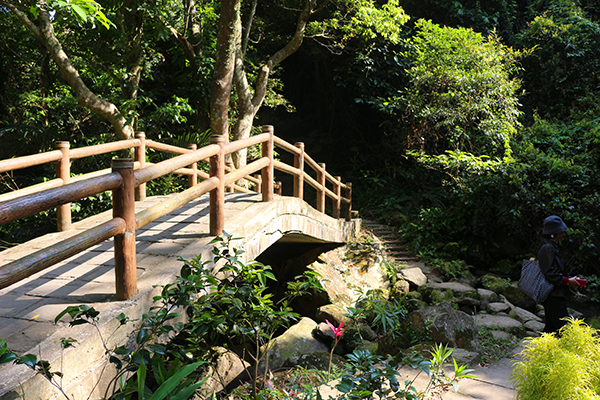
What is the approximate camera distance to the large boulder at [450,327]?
446 cm

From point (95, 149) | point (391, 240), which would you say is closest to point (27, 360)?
point (95, 149)

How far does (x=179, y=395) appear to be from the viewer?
1909mm

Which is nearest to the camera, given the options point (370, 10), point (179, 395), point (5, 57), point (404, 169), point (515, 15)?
point (179, 395)

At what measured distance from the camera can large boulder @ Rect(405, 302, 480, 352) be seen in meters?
4.46

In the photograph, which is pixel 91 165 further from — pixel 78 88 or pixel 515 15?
pixel 515 15

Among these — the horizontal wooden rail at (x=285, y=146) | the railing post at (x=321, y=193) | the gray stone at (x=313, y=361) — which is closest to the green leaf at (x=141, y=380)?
the gray stone at (x=313, y=361)

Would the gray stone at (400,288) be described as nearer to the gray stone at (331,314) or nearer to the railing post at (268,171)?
the gray stone at (331,314)

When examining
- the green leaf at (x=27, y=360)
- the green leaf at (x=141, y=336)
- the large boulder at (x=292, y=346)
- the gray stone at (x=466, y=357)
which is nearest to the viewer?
the green leaf at (x=27, y=360)

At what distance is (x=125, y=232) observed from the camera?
2.59m

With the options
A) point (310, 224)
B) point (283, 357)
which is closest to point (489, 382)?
point (283, 357)

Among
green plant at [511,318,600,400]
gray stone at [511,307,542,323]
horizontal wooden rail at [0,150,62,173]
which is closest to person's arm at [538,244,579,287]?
green plant at [511,318,600,400]

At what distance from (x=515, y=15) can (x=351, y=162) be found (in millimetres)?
6798

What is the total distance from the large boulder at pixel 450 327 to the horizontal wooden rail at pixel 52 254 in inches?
134

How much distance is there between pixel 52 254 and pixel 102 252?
1705mm
